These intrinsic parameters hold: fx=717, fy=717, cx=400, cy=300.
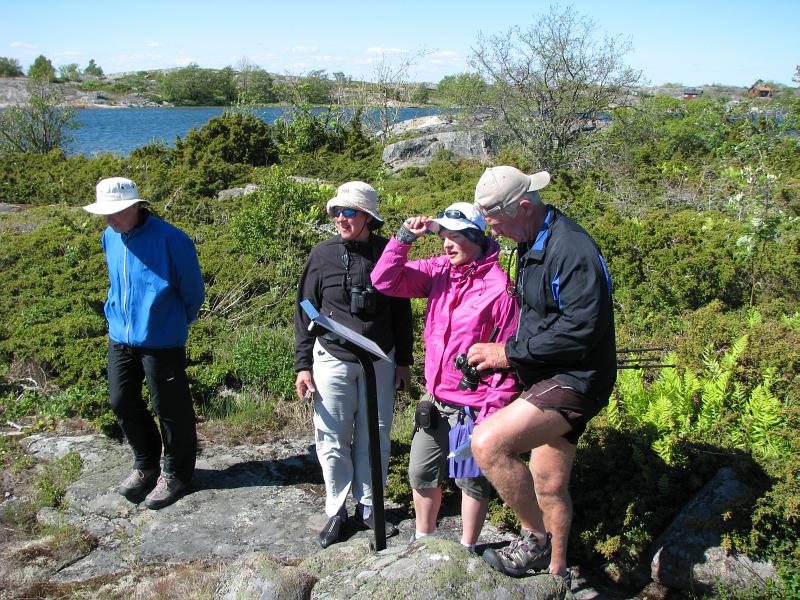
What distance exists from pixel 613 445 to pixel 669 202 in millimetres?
7800

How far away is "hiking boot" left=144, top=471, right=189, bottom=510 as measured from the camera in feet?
15.0

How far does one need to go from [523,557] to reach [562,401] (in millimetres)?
837

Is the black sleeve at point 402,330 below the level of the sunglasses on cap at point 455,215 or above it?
below

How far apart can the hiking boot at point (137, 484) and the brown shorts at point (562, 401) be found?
2.81 meters

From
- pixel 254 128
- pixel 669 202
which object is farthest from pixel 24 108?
pixel 669 202

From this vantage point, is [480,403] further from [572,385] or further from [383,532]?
[383,532]

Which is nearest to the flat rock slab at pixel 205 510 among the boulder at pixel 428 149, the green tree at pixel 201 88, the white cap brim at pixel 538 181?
the white cap brim at pixel 538 181

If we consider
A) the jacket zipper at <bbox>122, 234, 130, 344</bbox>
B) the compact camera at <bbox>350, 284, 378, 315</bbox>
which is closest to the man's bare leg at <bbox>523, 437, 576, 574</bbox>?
the compact camera at <bbox>350, 284, 378, 315</bbox>

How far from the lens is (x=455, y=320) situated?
3.56 meters

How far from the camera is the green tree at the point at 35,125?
19703 millimetres

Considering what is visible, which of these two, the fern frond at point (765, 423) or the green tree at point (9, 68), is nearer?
the fern frond at point (765, 423)

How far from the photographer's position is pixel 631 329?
22.1 feet

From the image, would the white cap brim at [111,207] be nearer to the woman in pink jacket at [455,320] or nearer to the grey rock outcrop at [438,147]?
the woman in pink jacket at [455,320]

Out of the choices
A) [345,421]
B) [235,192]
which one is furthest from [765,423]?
[235,192]
